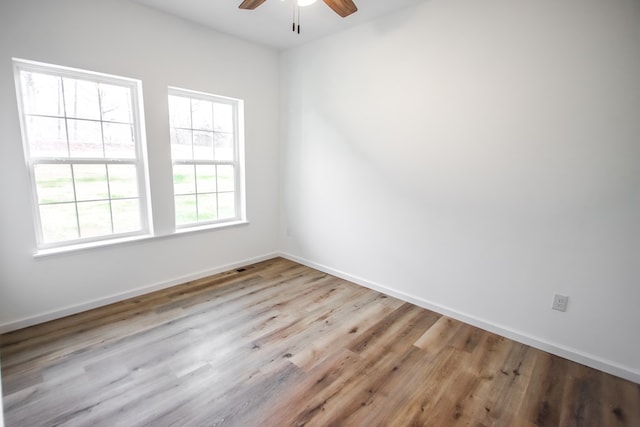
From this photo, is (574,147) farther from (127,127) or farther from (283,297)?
(127,127)

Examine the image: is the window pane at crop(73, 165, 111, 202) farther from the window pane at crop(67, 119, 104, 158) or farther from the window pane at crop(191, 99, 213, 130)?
the window pane at crop(191, 99, 213, 130)

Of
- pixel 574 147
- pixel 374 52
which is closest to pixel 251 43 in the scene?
pixel 374 52

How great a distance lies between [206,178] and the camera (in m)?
3.34

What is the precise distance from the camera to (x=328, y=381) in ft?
6.03

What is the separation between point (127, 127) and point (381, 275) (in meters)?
2.88

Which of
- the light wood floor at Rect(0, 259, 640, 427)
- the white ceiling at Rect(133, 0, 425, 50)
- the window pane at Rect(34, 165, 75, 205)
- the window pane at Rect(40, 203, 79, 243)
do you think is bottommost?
the light wood floor at Rect(0, 259, 640, 427)

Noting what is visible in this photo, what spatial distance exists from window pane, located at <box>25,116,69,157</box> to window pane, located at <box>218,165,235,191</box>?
4.60ft

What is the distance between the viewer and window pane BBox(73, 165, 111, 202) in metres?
2.48

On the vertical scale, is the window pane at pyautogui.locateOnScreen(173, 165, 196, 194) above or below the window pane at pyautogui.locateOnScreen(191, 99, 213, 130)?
below

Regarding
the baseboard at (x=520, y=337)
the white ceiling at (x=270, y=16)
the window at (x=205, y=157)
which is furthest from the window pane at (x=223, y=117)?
the baseboard at (x=520, y=337)

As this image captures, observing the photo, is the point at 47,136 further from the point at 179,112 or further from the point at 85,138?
the point at 179,112

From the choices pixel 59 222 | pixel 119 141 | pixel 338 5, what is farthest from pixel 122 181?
pixel 338 5

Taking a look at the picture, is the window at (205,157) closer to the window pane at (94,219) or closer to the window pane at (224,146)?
the window pane at (224,146)

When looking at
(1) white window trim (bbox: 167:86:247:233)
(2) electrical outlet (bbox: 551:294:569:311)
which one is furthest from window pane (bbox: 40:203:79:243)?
(2) electrical outlet (bbox: 551:294:569:311)
